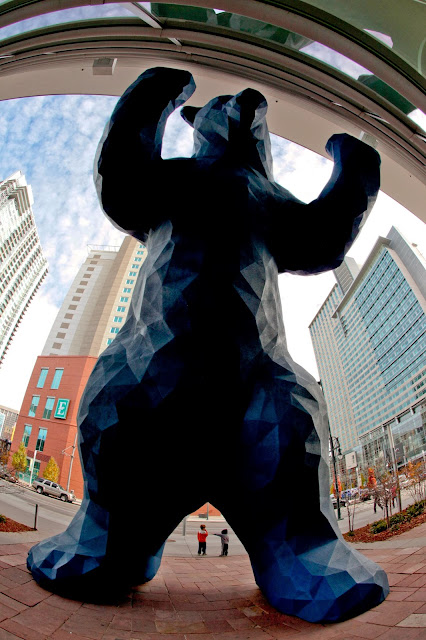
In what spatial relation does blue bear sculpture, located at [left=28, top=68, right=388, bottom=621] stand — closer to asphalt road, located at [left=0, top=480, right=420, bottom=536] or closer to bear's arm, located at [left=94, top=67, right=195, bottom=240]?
bear's arm, located at [left=94, top=67, right=195, bottom=240]

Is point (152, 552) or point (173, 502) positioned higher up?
point (173, 502)

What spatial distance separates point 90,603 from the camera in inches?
84.0

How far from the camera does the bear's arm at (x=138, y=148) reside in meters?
2.52

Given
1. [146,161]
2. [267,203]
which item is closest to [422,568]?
[267,203]

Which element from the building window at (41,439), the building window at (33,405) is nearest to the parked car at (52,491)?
the building window at (41,439)

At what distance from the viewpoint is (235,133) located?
9.53 ft

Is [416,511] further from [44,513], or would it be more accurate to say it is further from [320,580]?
[44,513]

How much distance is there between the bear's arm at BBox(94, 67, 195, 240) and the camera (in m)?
2.52

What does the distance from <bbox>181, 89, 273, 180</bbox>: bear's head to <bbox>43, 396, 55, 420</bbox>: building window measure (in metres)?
27.2

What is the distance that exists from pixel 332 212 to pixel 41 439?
2881cm

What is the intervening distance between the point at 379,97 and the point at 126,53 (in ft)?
10.7

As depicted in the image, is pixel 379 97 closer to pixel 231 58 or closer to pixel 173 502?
pixel 231 58

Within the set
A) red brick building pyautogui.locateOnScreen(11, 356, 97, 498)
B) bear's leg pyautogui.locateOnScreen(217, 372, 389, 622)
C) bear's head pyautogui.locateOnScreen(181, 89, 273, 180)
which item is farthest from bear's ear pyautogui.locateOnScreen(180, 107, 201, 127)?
red brick building pyautogui.locateOnScreen(11, 356, 97, 498)

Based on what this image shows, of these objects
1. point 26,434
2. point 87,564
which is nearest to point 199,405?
point 87,564
